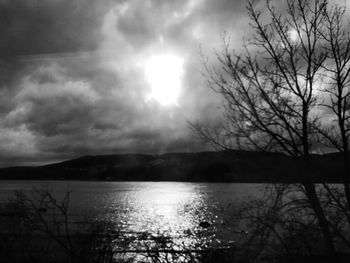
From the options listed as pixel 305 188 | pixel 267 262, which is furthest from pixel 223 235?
pixel 305 188

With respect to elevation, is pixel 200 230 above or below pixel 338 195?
below

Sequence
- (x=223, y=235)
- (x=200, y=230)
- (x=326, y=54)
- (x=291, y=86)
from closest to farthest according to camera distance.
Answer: (x=326, y=54) → (x=291, y=86) → (x=223, y=235) → (x=200, y=230)

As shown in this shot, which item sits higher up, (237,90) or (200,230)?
(237,90)

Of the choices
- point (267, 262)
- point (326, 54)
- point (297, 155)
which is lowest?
point (267, 262)

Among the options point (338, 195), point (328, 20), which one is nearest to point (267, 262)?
point (338, 195)

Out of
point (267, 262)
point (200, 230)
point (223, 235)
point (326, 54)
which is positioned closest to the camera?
point (326, 54)

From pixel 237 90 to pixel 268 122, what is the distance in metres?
1.28

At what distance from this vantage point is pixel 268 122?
8.22m

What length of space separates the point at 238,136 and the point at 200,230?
3464cm

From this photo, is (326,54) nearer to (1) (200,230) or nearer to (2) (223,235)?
(2) (223,235)

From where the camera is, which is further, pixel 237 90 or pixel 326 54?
pixel 237 90

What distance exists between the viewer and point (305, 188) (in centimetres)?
780

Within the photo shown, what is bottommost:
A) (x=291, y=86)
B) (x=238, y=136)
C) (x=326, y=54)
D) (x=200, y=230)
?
(x=200, y=230)

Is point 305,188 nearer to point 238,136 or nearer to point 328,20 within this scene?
point 238,136
